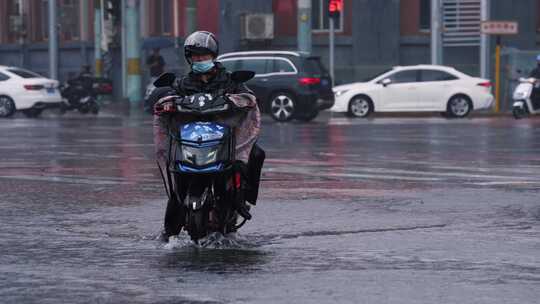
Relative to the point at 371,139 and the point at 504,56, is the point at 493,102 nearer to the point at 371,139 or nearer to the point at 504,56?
the point at 504,56

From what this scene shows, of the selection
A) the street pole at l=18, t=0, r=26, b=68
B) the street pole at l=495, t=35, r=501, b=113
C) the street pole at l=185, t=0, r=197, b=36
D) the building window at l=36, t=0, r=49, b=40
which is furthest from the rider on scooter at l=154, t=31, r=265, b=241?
the building window at l=36, t=0, r=49, b=40

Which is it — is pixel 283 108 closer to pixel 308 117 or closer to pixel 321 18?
pixel 308 117

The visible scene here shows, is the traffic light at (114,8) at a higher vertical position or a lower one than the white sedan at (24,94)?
higher

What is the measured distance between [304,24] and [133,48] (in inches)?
196

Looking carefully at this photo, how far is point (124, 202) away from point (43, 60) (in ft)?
124

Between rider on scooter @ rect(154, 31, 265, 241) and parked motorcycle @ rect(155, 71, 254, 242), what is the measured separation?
2.4 inches

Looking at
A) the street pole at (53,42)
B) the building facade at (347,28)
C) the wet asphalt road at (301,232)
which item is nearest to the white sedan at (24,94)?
the street pole at (53,42)

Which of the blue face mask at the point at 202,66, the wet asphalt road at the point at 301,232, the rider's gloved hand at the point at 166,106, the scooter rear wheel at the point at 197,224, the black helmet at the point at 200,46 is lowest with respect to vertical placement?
the wet asphalt road at the point at 301,232

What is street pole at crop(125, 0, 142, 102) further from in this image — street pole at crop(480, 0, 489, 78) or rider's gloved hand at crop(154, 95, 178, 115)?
rider's gloved hand at crop(154, 95, 178, 115)

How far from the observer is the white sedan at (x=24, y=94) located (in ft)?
127

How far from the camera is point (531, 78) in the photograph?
113 feet

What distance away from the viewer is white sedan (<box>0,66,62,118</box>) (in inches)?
1529

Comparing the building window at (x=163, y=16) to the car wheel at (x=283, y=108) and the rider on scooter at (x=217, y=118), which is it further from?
the rider on scooter at (x=217, y=118)

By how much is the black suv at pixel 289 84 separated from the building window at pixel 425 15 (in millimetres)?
9386
